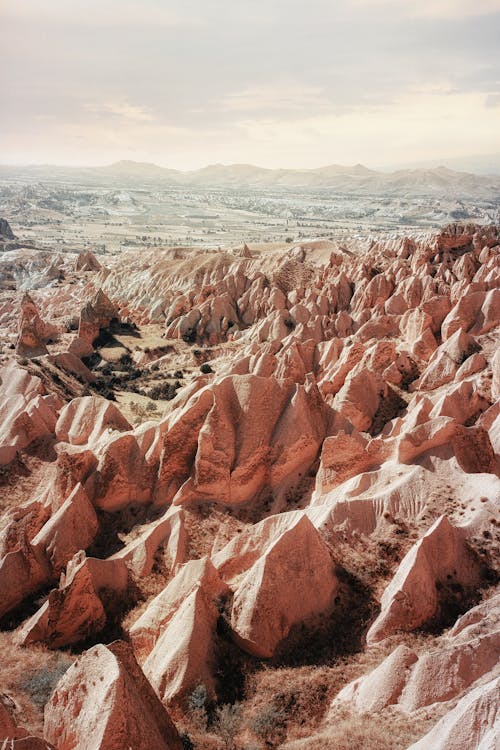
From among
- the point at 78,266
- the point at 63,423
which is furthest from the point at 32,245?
the point at 63,423

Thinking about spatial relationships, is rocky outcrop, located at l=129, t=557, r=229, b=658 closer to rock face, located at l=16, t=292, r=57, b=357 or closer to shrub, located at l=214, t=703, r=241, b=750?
shrub, located at l=214, t=703, r=241, b=750

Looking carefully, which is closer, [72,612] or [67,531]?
[72,612]

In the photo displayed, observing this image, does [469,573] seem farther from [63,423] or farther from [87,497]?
[63,423]

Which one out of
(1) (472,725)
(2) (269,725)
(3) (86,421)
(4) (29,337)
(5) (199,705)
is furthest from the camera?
(4) (29,337)

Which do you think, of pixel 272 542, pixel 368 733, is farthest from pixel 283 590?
pixel 368 733

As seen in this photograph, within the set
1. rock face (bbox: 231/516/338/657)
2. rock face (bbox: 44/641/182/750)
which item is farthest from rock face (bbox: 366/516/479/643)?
rock face (bbox: 44/641/182/750)

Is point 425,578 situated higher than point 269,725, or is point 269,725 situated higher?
point 425,578

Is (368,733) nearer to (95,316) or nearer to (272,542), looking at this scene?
(272,542)
